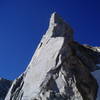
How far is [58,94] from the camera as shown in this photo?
2680cm

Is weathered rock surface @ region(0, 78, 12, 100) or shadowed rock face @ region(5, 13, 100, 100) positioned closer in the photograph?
shadowed rock face @ region(5, 13, 100, 100)

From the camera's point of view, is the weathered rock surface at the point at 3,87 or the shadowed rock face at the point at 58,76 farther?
→ the weathered rock surface at the point at 3,87

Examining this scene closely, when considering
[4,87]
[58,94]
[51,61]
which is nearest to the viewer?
[58,94]

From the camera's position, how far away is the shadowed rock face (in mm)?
27234

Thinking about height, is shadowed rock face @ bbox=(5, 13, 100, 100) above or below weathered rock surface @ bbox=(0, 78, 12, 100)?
below

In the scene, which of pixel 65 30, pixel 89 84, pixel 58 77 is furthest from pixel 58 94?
pixel 65 30

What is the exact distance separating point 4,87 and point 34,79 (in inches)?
748

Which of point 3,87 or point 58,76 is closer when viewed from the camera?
point 58,76

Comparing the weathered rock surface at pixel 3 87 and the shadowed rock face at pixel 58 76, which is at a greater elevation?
the weathered rock surface at pixel 3 87

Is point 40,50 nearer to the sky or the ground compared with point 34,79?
nearer to the sky

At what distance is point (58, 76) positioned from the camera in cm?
2898

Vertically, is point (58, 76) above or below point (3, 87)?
below

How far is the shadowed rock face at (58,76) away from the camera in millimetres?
27234

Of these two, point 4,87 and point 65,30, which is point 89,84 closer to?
point 65,30
